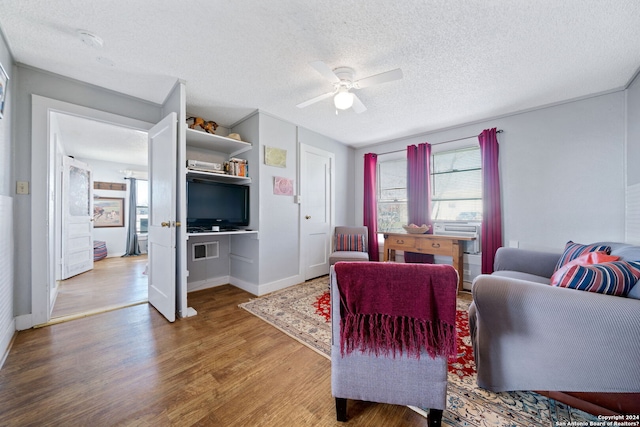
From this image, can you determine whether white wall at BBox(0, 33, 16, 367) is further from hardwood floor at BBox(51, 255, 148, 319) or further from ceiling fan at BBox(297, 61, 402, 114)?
ceiling fan at BBox(297, 61, 402, 114)

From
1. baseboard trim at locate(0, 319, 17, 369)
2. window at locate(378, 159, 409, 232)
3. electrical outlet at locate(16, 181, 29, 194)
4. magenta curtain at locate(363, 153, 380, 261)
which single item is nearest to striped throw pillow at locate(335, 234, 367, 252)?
magenta curtain at locate(363, 153, 380, 261)

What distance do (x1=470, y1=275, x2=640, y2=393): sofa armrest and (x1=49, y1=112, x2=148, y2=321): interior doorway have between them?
3.40 meters

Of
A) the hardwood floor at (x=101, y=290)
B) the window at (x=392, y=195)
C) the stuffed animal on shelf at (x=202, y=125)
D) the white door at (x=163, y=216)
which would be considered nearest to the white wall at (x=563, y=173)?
the window at (x=392, y=195)

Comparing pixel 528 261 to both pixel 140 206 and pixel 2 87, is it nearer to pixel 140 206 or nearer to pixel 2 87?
pixel 2 87

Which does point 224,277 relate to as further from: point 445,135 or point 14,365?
point 445,135

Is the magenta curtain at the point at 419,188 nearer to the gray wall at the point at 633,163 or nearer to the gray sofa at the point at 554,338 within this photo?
the gray wall at the point at 633,163

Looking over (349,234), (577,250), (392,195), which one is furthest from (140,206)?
(577,250)

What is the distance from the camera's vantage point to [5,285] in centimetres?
175

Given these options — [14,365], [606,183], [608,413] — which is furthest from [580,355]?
[14,365]

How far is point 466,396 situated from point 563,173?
282cm

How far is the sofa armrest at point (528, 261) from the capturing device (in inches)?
83.0

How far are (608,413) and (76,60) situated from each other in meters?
4.19

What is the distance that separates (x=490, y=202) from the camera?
3076 mm

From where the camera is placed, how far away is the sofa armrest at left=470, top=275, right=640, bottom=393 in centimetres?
99
